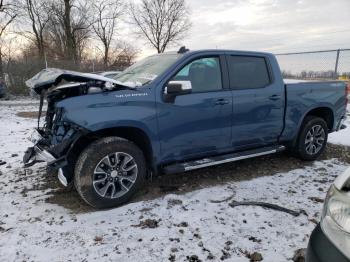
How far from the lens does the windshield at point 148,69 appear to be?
4.23 metres

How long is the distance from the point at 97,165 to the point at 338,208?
2620 millimetres

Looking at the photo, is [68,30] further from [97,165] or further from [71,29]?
[97,165]

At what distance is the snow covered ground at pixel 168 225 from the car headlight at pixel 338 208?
3.85 ft

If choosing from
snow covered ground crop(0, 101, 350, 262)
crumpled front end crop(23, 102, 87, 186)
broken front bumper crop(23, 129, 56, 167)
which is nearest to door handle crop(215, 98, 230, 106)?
snow covered ground crop(0, 101, 350, 262)

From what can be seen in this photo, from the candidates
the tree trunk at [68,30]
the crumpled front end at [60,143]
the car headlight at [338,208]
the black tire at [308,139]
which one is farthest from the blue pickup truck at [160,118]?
the tree trunk at [68,30]

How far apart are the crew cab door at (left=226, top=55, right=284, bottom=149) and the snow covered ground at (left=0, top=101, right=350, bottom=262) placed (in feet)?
2.18

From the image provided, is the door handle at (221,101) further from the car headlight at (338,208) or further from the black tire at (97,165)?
the car headlight at (338,208)

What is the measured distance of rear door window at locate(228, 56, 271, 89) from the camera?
15.3 feet

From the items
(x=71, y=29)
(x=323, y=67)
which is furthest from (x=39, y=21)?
(x=323, y=67)

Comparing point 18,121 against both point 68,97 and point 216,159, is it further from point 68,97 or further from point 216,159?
point 216,159

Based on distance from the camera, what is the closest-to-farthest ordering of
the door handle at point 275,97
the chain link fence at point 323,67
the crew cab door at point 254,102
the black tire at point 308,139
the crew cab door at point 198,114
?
the crew cab door at point 198,114, the crew cab door at point 254,102, the door handle at point 275,97, the black tire at point 308,139, the chain link fence at point 323,67

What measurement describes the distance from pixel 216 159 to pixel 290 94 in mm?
1705

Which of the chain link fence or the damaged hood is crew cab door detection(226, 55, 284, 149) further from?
the chain link fence

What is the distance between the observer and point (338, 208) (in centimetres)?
189
